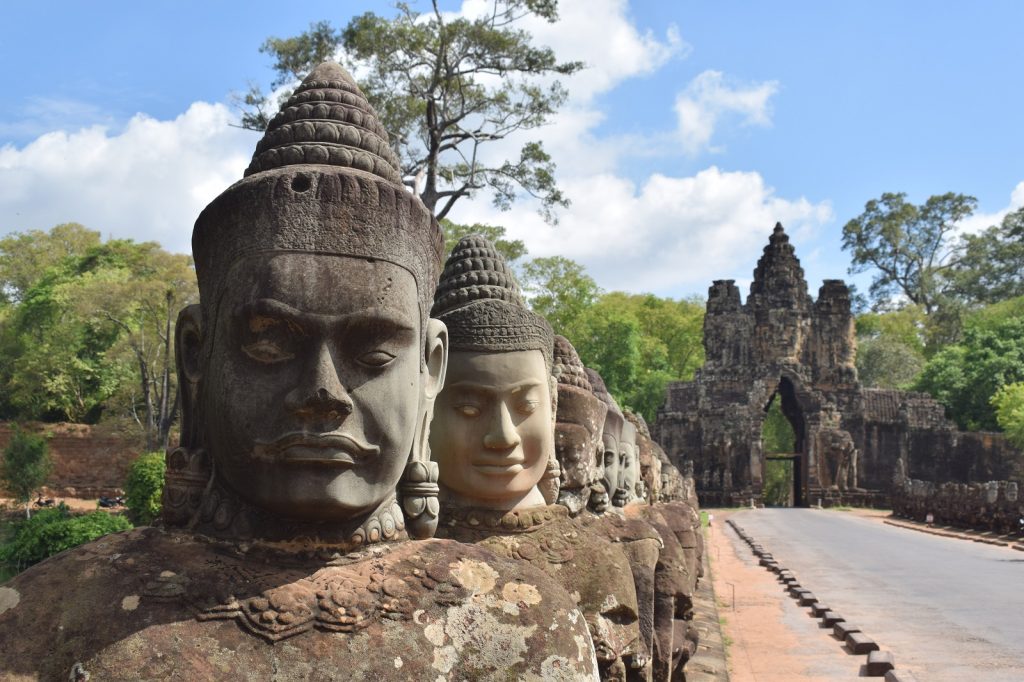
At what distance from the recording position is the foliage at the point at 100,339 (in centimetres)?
2444

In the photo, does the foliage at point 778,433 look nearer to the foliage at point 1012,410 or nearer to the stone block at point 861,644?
the foliage at point 1012,410

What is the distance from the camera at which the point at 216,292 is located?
8.76 feet

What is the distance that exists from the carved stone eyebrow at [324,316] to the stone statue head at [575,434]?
1996mm

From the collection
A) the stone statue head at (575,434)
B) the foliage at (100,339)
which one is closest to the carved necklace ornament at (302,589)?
the stone statue head at (575,434)

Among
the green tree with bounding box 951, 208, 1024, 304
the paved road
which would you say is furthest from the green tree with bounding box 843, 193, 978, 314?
the paved road

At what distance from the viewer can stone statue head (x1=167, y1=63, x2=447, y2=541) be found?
2.49 m

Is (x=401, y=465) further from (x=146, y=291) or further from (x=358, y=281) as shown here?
(x=146, y=291)

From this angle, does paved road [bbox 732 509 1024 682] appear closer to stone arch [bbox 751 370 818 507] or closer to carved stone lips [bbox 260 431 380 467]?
carved stone lips [bbox 260 431 380 467]

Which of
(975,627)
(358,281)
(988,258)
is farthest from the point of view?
(988,258)

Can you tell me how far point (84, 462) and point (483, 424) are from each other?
3217cm

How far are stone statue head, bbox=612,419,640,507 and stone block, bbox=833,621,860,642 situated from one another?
3119 mm

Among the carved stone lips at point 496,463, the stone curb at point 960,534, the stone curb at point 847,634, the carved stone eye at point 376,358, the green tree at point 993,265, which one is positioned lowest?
the stone curb at point 847,634

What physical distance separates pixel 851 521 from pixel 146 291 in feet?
68.4

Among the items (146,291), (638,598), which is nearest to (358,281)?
(638,598)
